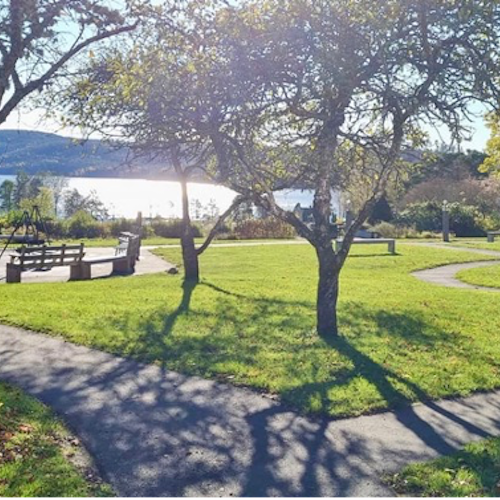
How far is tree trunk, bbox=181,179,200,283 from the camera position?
43.8 ft

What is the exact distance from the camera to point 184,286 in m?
12.5

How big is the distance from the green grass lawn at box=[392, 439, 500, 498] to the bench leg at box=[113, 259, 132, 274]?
13099 millimetres

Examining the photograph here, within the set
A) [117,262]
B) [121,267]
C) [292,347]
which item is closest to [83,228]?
[121,267]

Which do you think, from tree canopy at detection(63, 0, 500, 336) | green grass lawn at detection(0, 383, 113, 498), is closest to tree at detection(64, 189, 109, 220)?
tree canopy at detection(63, 0, 500, 336)

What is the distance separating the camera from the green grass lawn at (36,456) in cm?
335

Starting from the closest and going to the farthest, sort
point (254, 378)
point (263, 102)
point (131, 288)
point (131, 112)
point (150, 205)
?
1. point (254, 378)
2. point (263, 102)
3. point (131, 112)
4. point (131, 288)
5. point (150, 205)

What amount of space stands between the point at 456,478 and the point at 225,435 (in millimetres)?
1662

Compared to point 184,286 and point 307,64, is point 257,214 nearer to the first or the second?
point 184,286

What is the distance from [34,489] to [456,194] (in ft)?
142

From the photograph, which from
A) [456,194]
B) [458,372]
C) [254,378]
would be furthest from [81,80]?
[456,194]

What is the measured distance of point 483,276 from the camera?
14656 mm

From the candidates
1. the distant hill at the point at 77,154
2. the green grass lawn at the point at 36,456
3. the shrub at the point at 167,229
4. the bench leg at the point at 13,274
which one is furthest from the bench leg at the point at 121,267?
the shrub at the point at 167,229

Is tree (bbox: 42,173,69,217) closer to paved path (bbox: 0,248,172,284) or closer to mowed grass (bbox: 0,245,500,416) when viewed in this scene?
paved path (bbox: 0,248,172,284)

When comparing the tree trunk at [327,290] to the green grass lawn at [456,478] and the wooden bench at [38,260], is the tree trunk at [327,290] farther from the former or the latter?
the wooden bench at [38,260]
